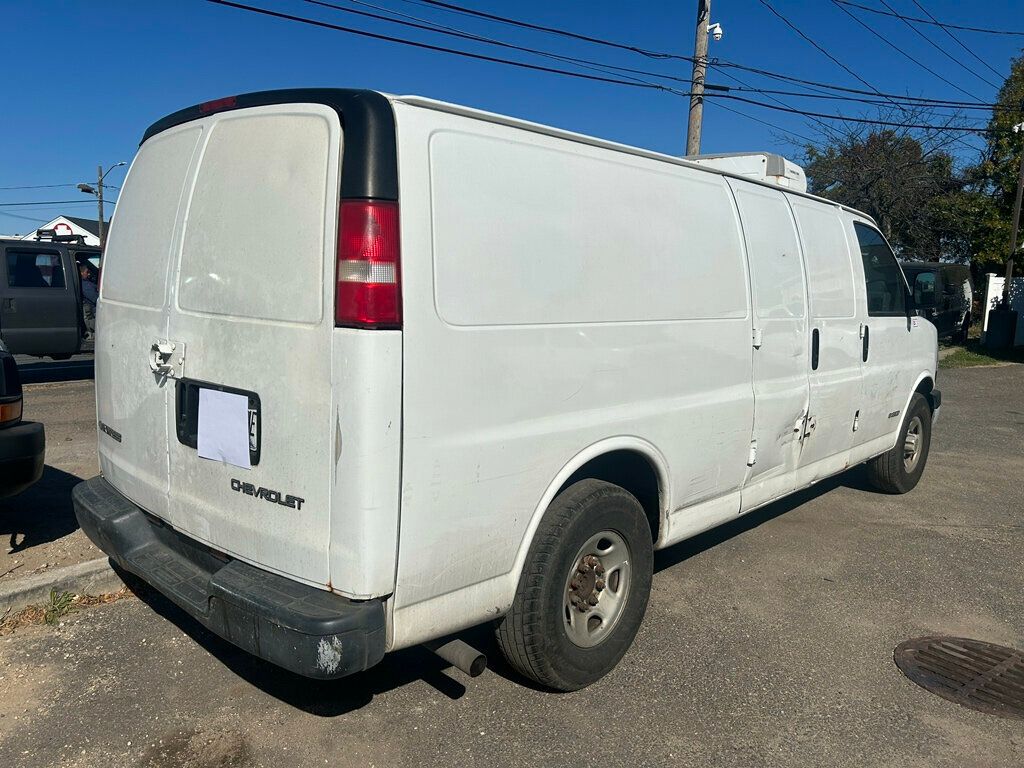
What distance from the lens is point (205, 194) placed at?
2.94m

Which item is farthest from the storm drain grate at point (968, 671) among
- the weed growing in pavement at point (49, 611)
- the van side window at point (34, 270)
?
the van side window at point (34, 270)

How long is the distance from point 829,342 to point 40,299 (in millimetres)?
10535

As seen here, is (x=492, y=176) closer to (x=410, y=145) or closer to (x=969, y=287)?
(x=410, y=145)

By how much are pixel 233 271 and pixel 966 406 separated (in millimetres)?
11252

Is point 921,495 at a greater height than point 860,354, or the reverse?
point 860,354

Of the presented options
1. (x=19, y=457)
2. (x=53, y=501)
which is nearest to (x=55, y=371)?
(x=53, y=501)

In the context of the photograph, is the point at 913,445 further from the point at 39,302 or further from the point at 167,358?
the point at 39,302

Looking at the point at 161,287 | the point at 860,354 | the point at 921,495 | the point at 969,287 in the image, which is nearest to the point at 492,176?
the point at 161,287

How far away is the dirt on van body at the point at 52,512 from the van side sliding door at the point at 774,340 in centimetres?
364

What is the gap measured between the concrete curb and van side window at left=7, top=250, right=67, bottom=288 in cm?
851

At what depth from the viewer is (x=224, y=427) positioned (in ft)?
9.18

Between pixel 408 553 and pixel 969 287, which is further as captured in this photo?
pixel 969 287

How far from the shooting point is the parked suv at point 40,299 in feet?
36.0

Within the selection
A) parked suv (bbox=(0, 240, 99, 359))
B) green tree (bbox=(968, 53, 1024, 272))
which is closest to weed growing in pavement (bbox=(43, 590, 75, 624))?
parked suv (bbox=(0, 240, 99, 359))
